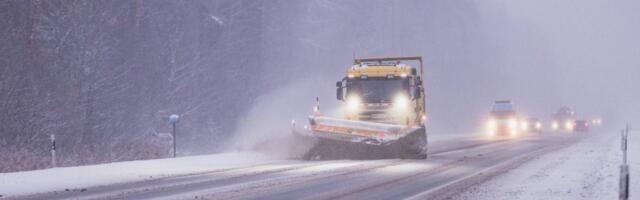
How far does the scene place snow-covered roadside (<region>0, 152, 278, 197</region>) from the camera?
47.9ft

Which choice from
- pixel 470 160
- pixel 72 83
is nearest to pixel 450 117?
pixel 72 83

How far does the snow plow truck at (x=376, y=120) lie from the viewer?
22.0 metres

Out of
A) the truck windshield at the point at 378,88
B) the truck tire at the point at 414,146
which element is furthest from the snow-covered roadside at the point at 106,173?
the truck tire at the point at 414,146

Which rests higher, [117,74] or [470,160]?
[117,74]

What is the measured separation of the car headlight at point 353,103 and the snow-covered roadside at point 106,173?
2.79 metres

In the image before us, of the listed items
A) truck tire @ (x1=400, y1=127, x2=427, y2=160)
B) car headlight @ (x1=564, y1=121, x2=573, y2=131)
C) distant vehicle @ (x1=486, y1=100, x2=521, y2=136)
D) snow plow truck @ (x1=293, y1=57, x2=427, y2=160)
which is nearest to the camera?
snow plow truck @ (x1=293, y1=57, x2=427, y2=160)

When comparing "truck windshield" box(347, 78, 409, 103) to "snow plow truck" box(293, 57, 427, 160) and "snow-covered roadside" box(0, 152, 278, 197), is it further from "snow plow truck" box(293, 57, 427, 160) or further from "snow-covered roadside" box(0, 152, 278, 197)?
"snow-covered roadside" box(0, 152, 278, 197)

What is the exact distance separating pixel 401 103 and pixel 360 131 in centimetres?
175

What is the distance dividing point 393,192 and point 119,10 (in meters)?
42.0

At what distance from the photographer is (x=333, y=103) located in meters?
74.5

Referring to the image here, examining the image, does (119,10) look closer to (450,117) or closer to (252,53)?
(252,53)

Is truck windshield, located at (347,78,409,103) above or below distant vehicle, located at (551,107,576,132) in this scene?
above

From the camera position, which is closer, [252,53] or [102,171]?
[102,171]

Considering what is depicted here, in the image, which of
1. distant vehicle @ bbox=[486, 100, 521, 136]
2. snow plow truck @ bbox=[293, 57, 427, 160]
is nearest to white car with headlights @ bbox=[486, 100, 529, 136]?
distant vehicle @ bbox=[486, 100, 521, 136]
